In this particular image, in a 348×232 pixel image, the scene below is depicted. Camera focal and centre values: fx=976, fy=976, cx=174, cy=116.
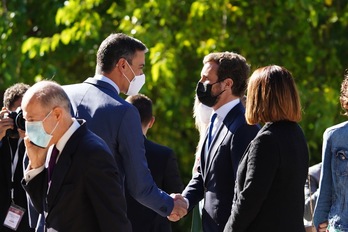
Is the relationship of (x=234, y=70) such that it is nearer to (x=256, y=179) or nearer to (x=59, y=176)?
Answer: (x=256, y=179)

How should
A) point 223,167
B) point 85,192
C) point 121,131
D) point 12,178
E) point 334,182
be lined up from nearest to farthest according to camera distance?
point 85,192, point 334,182, point 121,131, point 223,167, point 12,178

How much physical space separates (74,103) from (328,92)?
5.55m

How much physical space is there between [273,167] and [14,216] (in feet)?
9.73

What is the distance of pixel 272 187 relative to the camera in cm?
531

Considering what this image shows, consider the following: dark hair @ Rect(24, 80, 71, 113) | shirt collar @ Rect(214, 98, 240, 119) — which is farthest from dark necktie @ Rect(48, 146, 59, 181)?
shirt collar @ Rect(214, 98, 240, 119)

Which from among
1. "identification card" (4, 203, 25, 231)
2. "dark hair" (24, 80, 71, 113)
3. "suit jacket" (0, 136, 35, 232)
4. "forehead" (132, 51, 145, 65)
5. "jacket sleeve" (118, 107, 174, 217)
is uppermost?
"dark hair" (24, 80, 71, 113)

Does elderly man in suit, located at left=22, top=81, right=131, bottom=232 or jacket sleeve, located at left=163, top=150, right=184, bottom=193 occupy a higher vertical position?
elderly man in suit, located at left=22, top=81, right=131, bottom=232

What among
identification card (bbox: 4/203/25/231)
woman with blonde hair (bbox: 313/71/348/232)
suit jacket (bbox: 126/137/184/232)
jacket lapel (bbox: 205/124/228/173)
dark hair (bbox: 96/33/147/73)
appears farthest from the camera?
identification card (bbox: 4/203/25/231)

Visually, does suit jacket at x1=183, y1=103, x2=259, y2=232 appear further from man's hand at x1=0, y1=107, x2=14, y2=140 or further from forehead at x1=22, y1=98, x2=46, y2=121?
man's hand at x1=0, y1=107, x2=14, y2=140

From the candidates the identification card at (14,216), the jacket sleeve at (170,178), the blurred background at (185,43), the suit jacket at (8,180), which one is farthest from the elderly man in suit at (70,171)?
the blurred background at (185,43)

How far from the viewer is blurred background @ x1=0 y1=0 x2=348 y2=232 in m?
11.1

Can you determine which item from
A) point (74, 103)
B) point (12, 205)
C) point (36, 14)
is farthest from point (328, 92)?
point (74, 103)

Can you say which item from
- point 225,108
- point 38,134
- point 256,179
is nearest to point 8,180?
point 225,108

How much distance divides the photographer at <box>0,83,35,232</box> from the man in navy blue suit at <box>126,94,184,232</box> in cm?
96
